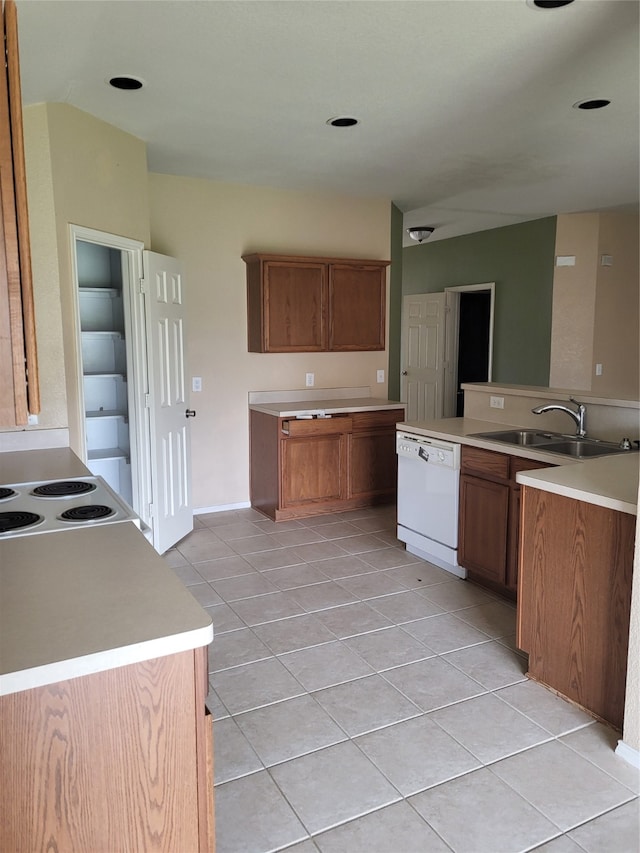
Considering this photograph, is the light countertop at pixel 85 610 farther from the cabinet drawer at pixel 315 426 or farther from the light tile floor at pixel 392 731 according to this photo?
the cabinet drawer at pixel 315 426

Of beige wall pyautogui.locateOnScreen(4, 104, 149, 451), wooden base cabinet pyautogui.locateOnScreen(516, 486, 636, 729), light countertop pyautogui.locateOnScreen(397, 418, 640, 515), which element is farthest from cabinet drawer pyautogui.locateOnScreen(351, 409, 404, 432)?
wooden base cabinet pyautogui.locateOnScreen(516, 486, 636, 729)

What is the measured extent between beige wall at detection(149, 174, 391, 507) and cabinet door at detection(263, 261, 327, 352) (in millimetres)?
278

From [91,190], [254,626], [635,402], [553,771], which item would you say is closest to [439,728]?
[553,771]

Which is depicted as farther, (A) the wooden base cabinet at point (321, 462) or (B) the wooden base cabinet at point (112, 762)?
(A) the wooden base cabinet at point (321, 462)

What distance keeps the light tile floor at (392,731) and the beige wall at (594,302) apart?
3436 mm

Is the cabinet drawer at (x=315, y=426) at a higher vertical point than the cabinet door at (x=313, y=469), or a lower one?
higher

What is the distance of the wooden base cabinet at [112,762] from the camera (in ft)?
3.69

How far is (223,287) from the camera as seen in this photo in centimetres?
506

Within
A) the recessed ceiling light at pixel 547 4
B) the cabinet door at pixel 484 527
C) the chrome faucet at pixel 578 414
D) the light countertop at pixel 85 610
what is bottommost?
the cabinet door at pixel 484 527

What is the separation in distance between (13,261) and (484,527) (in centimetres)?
287

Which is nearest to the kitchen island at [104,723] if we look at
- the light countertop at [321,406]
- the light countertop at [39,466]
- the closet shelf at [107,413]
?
the light countertop at [39,466]

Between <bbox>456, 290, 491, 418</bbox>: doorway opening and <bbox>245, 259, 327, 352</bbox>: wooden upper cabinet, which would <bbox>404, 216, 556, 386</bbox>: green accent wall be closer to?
<bbox>456, 290, 491, 418</bbox>: doorway opening

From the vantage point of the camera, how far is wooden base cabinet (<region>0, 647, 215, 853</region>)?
1.12 m

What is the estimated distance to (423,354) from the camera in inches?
318
